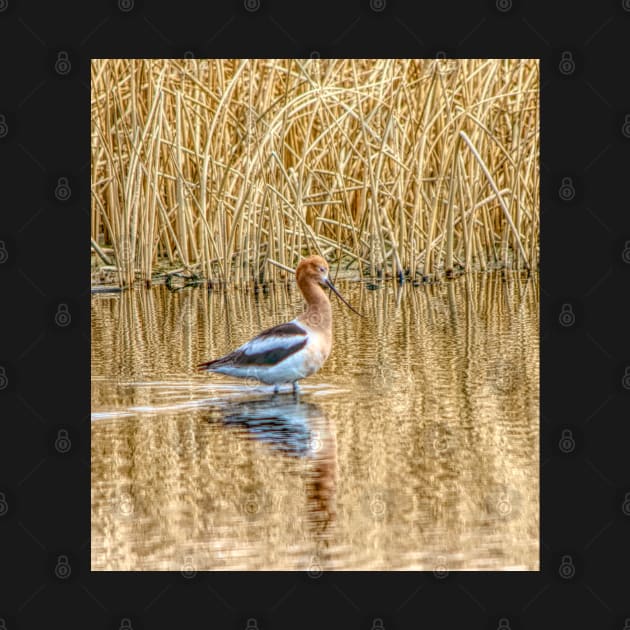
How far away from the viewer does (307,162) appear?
1317 centimetres

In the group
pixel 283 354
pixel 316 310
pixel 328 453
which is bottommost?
pixel 328 453

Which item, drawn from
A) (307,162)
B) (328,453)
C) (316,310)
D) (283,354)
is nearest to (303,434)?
(328,453)

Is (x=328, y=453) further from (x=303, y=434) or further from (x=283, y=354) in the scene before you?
(x=283, y=354)

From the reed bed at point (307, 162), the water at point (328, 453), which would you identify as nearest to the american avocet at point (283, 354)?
the water at point (328, 453)

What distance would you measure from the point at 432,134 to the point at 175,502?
848 cm

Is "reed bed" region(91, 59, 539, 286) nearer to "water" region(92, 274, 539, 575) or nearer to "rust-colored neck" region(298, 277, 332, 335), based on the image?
"water" region(92, 274, 539, 575)

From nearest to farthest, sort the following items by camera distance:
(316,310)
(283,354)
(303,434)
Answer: (303,434) → (283,354) → (316,310)

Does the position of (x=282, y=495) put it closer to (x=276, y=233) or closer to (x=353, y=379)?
(x=353, y=379)

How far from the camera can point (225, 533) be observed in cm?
475

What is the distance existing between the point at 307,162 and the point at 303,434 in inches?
286

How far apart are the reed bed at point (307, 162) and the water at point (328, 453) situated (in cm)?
217

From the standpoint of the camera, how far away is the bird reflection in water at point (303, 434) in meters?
5.12

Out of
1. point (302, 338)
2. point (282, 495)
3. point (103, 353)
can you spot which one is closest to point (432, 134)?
point (103, 353)

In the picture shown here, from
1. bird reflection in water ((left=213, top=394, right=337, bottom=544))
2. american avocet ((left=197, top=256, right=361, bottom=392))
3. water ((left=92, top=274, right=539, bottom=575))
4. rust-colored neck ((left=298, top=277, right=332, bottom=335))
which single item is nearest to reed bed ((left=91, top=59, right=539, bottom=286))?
water ((left=92, top=274, right=539, bottom=575))
